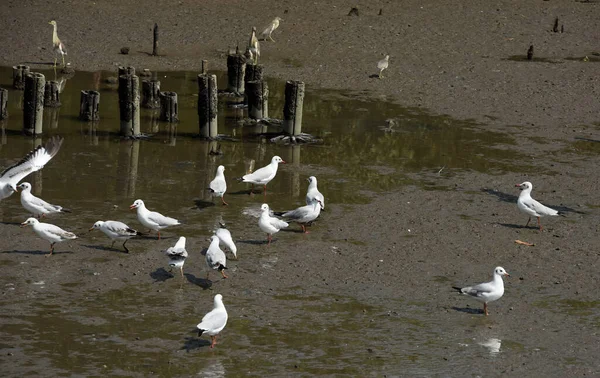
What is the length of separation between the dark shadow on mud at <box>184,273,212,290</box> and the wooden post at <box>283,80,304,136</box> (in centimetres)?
831

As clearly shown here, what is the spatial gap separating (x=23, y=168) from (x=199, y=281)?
13.9 ft

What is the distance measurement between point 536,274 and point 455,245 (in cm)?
154

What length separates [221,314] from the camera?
12.5 metres

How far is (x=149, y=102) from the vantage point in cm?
2497

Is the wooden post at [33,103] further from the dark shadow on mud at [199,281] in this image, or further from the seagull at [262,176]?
the dark shadow on mud at [199,281]

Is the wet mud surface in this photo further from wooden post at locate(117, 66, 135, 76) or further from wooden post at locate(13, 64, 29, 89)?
wooden post at locate(117, 66, 135, 76)

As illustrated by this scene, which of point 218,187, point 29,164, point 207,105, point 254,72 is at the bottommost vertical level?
point 218,187

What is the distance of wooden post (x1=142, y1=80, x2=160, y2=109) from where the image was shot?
25.0 m

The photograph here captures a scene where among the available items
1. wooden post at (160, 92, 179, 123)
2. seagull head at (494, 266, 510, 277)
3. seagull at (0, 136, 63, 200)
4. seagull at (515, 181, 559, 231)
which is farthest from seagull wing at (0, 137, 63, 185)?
seagull at (515, 181, 559, 231)

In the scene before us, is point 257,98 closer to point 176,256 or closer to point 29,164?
point 29,164

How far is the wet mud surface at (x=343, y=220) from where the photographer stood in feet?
41.3

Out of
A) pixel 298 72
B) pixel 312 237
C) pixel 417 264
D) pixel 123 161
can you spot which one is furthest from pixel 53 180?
pixel 298 72

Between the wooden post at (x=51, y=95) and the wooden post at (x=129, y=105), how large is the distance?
3.00 m

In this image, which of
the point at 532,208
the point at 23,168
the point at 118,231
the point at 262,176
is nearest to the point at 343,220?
the point at 262,176
